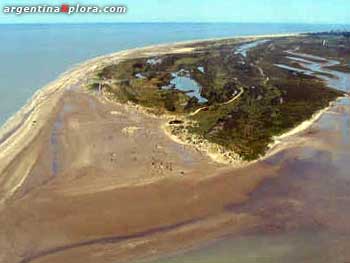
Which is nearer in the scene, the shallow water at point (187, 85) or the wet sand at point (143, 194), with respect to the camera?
the wet sand at point (143, 194)

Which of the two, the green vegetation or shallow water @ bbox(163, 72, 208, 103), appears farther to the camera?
shallow water @ bbox(163, 72, 208, 103)

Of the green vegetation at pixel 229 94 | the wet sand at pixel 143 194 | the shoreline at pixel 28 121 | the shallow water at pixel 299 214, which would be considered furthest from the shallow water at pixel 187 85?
the shallow water at pixel 299 214

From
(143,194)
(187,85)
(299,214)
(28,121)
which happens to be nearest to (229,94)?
(187,85)

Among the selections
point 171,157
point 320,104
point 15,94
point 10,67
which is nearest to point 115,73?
point 15,94

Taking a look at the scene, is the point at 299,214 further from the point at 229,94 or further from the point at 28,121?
the point at 229,94

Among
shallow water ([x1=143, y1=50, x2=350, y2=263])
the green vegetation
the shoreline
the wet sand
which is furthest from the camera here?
the green vegetation

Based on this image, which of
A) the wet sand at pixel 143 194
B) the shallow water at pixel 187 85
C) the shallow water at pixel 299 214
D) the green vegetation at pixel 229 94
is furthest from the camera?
the shallow water at pixel 187 85

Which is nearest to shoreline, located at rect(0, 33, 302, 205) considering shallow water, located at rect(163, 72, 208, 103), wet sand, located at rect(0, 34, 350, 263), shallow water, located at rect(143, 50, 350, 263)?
wet sand, located at rect(0, 34, 350, 263)

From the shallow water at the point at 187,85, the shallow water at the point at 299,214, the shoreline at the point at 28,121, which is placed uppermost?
the shallow water at the point at 187,85

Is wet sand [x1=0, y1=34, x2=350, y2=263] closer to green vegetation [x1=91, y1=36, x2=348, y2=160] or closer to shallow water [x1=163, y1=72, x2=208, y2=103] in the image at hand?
green vegetation [x1=91, y1=36, x2=348, y2=160]

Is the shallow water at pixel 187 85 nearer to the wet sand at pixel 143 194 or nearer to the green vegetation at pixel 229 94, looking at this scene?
the green vegetation at pixel 229 94
